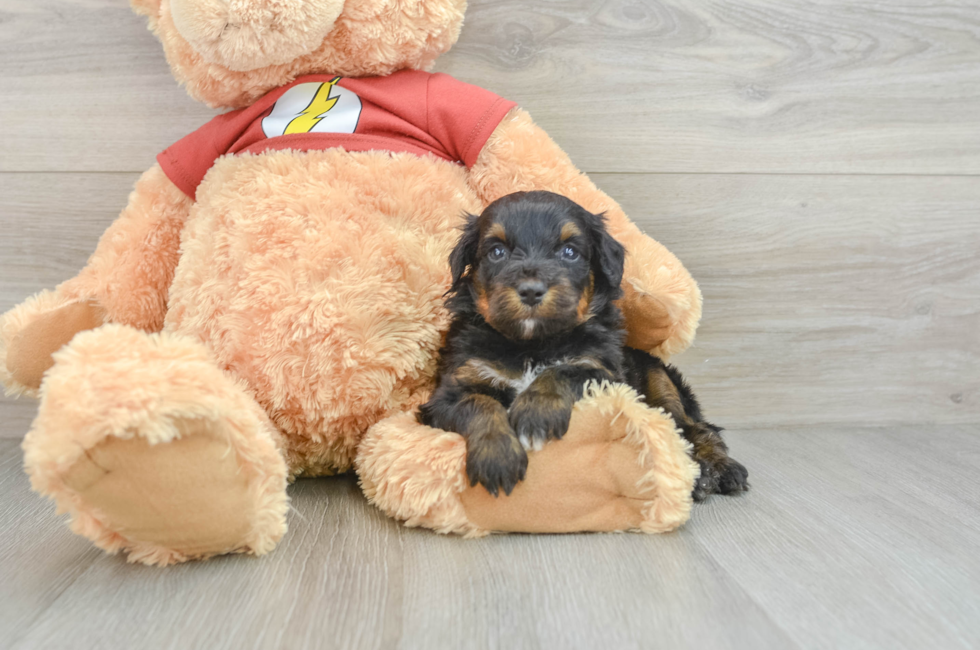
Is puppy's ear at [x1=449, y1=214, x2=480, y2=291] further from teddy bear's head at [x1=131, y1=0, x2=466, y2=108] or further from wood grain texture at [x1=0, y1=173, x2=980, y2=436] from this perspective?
wood grain texture at [x1=0, y1=173, x2=980, y2=436]

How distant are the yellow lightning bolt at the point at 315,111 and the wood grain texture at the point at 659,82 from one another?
20.2 inches

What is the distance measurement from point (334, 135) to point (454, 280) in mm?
464

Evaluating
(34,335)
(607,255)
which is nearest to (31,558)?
(34,335)

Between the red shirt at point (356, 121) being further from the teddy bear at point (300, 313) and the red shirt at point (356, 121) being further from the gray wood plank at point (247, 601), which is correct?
the gray wood plank at point (247, 601)

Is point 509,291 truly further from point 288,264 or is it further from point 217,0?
point 217,0

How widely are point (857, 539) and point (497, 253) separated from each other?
3.14ft

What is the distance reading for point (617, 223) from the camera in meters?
1.68

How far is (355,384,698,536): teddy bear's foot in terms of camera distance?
1.30 metres

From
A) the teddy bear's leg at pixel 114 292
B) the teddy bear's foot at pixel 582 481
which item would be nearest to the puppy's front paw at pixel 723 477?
the teddy bear's foot at pixel 582 481

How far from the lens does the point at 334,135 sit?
160 centimetres

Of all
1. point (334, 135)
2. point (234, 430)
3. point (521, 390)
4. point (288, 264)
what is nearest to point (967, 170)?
point (521, 390)

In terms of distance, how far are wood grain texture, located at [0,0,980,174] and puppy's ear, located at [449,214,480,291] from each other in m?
0.70

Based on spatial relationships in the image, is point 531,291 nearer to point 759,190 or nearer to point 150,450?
point 150,450

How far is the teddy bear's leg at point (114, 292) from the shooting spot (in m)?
1.62
